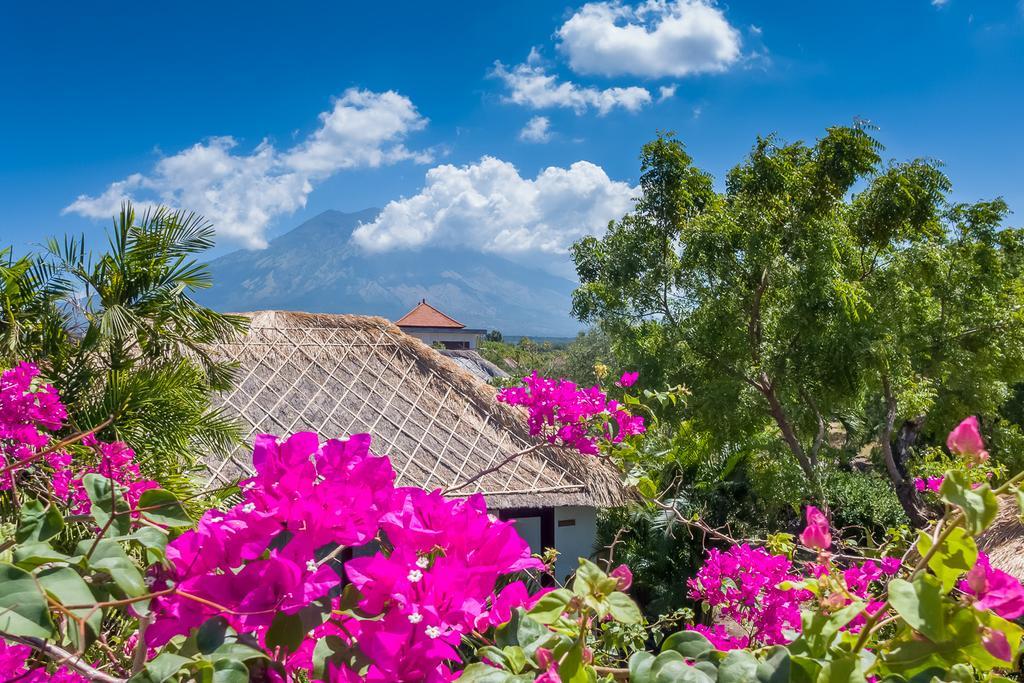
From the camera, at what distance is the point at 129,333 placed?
3906 millimetres

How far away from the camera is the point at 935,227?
895 cm

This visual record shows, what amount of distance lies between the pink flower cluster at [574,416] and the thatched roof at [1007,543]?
13.3 ft

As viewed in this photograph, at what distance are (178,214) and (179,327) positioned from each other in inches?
27.4

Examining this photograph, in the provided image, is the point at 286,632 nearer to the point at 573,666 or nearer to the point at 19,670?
the point at 573,666

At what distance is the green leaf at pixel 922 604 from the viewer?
1.76ft

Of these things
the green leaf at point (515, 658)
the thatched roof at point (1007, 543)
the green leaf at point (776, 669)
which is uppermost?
the green leaf at point (776, 669)

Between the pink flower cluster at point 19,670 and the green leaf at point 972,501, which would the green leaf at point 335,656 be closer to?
the pink flower cluster at point 19,670

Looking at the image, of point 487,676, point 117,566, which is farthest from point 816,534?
point 117,566

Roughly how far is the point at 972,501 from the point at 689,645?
0.90 feet

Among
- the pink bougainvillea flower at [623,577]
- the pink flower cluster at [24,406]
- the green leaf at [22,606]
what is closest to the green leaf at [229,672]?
the green leaf at [22,606]

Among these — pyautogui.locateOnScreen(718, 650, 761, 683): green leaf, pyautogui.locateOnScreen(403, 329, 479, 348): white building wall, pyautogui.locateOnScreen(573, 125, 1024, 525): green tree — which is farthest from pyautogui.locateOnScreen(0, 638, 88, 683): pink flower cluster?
pyautogui.locateOnScreen(403, 329, 479, 348): white building wall

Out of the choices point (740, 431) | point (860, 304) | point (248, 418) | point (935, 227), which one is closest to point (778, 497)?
point (740, 431)

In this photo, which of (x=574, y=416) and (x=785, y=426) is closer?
(x=574, y=416)

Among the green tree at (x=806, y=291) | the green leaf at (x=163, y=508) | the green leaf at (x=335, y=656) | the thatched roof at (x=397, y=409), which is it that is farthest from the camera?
the green tree at (x=806, y=291)
